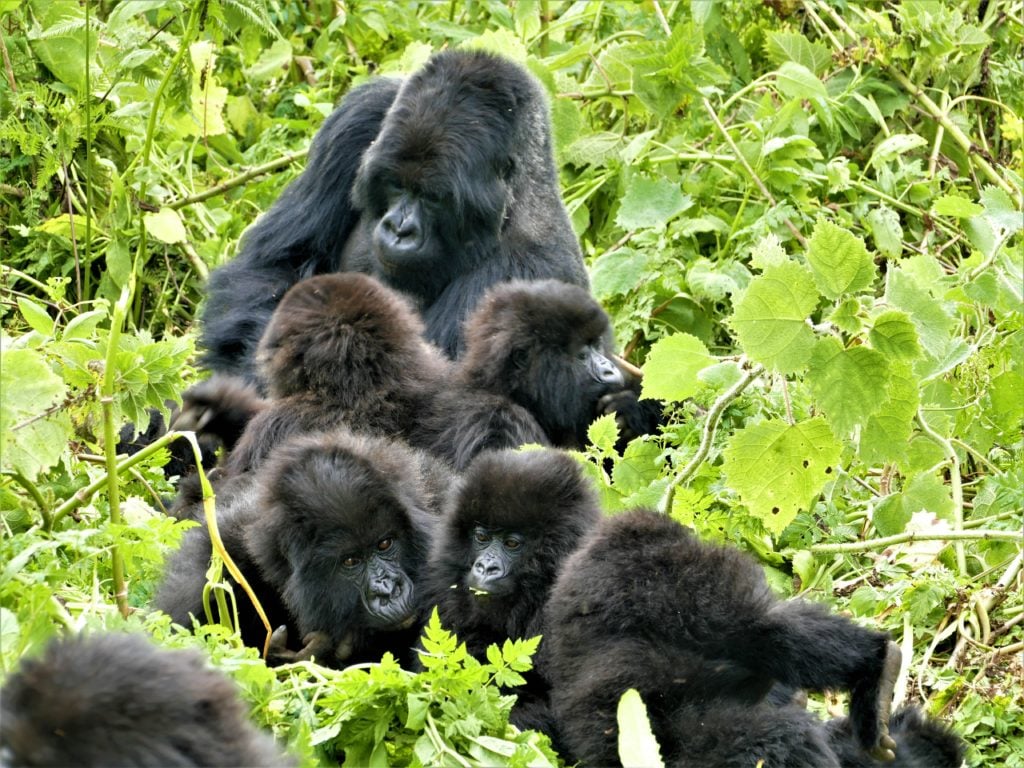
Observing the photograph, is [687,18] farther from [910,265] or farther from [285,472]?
[285,472]

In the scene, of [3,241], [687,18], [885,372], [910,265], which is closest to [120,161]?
[3,241]

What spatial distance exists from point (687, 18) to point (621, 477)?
12.0 feet

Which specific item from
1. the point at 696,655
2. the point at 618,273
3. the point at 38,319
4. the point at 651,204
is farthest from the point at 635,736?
the point at 651,204

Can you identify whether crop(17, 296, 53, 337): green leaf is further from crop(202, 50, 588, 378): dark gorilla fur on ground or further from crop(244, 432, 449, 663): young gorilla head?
crop(202, 50, 588, 378): dark gorilla fur on ground

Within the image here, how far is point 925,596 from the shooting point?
4305mm

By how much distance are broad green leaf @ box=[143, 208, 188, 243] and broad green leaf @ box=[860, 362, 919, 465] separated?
11.8ft

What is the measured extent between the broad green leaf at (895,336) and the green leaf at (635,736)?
3.97 ft

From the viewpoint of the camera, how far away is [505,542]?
3.88m

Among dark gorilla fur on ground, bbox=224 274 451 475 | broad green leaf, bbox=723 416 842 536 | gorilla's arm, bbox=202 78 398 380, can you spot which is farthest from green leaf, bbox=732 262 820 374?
gorilla's arm, bbox=202 78 398 380

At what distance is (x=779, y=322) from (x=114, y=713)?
2162 mm

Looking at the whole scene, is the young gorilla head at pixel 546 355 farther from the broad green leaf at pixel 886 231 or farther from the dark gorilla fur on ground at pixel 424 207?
the broad green leaf at pixel 886 231

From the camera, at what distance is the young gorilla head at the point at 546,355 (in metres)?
5.23

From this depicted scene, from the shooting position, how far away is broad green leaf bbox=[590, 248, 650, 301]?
659 cm

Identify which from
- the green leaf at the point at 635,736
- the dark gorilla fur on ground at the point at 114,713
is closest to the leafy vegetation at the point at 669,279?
the green leaf at the point at 635,736
